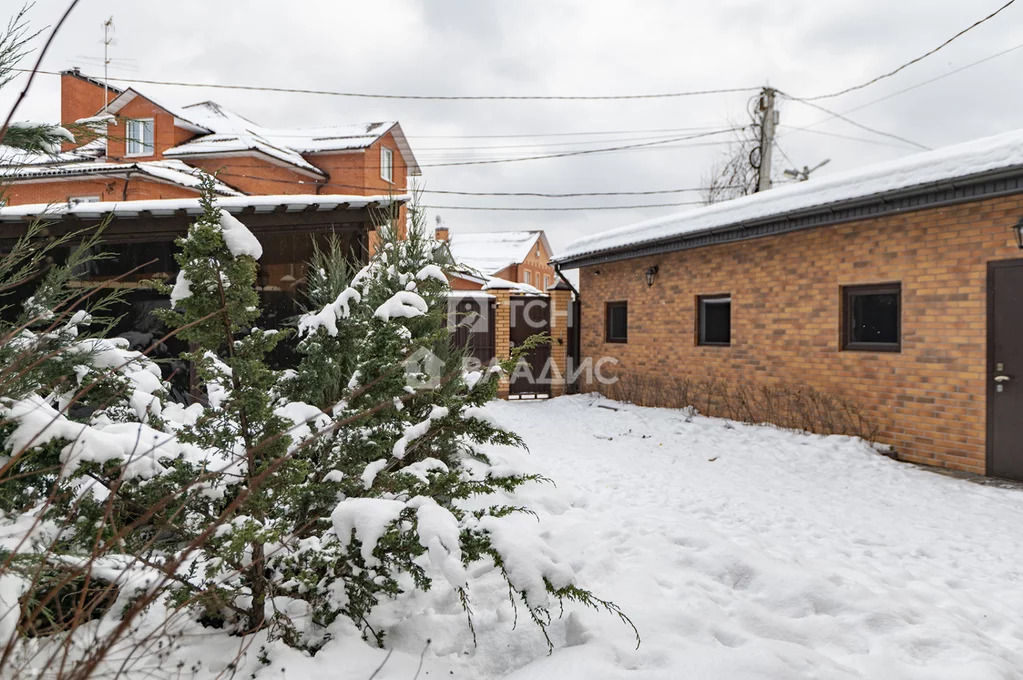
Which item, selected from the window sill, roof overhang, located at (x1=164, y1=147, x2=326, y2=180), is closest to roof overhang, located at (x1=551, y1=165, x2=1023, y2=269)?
the window sill

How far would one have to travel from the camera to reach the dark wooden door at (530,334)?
12406 mm

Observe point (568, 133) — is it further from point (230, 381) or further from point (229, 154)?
point (230, 381)

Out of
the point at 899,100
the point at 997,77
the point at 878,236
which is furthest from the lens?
the point at 899,100

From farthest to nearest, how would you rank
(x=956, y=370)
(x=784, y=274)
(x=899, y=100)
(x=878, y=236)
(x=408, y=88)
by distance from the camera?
(x=899, y=100), (x=408, y=88), (x=784, y=274), (x=878, y=236), (x=956, y=370)

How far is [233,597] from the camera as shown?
2.25 m

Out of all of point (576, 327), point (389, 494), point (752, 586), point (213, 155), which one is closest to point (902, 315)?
point (752, 586)

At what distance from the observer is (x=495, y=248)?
3588 cm

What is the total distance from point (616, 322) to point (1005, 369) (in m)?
6.92

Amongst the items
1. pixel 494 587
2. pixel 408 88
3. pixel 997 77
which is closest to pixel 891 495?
pixel 494 587

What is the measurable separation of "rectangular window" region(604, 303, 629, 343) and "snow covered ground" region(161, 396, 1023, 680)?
18.3 feet

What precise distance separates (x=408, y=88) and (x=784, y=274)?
10.6 m

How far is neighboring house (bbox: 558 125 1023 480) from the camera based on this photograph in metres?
5.77

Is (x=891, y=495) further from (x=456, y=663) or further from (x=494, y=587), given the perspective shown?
(x=456, y=663)

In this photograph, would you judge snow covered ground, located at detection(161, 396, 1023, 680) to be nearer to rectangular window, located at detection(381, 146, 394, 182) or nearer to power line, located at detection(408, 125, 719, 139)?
power line, located at detection(408, 125, 719, 139)
